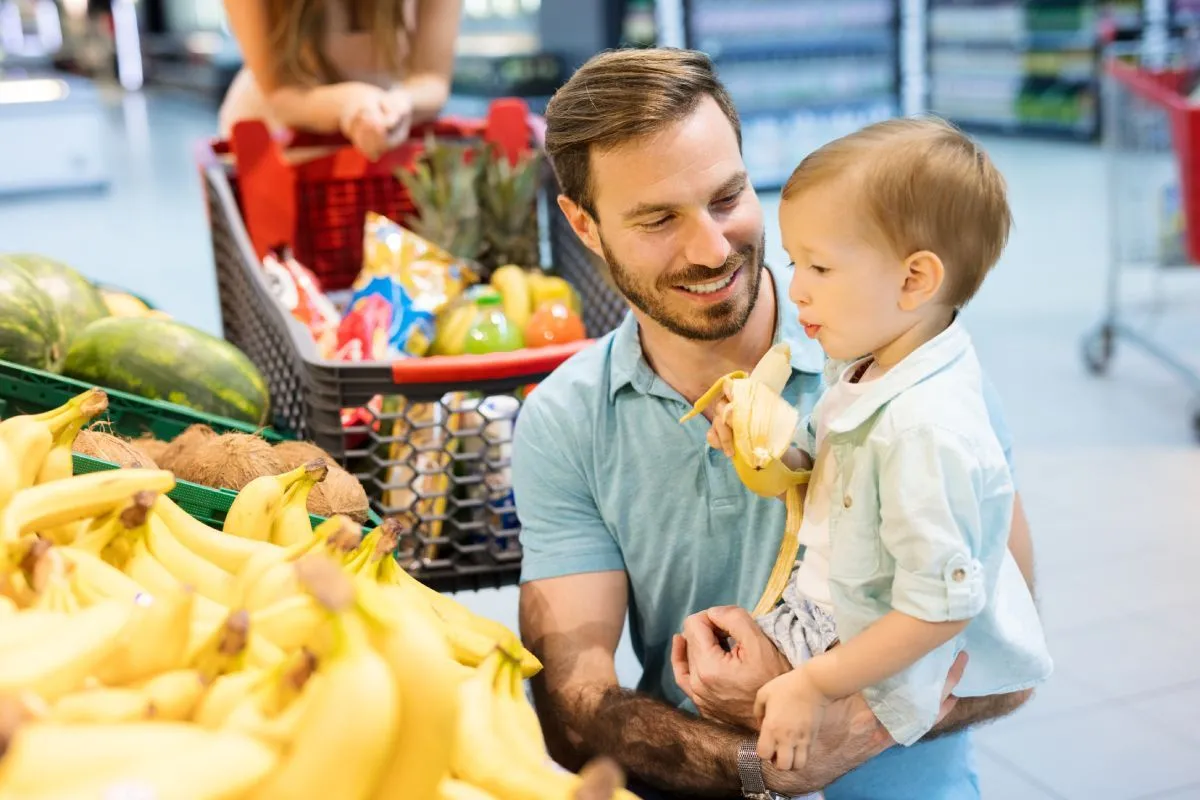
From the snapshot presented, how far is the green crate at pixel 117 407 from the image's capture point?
1.79 m

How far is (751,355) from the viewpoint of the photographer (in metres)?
1.83

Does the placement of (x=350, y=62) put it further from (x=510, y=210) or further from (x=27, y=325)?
(x=27, y=325)

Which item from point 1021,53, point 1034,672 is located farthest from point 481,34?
point 1034,672

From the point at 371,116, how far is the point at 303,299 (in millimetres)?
418

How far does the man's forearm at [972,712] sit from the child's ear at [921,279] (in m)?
0.54

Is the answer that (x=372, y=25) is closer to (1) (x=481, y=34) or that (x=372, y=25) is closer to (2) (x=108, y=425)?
(2) (x=108, y=425)

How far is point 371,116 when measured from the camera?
262cm

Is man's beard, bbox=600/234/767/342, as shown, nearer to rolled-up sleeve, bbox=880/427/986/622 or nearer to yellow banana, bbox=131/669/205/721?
rolled-up sleeve, bbox=880/427/986/622

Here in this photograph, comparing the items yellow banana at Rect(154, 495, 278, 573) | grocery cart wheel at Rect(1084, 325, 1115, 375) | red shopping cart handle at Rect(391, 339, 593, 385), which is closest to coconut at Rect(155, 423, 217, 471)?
red shopping cart handle at Rect(391, 339, 593, 385)

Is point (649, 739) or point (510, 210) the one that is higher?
point (510, 210)

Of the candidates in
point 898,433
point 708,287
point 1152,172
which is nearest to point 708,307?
point 708,287

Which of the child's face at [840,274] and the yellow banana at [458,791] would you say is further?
the child's face at [840,274]

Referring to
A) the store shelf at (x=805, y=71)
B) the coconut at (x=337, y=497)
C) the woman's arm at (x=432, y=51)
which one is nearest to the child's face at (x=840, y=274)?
the coconut at (x=337, y=497)

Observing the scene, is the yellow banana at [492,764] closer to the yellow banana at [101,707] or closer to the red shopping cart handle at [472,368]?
the yellow banana at [101,707]
